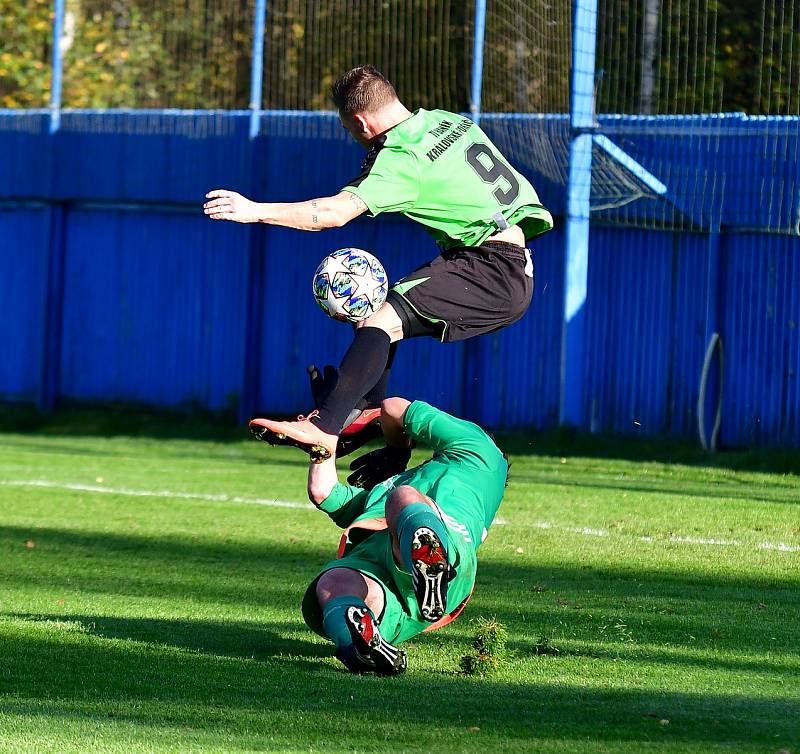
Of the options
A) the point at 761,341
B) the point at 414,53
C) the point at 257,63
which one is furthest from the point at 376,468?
the point at 257,63

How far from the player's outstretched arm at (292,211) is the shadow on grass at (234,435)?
311 inches

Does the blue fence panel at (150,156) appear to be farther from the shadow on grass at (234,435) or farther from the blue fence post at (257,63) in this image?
the shadow on grass at (234,435)

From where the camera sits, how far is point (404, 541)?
5.25 metres

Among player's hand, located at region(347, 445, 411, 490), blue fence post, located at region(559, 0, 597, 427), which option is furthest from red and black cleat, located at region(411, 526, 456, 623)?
blue fence post, located at region(559, 0, 597, 427)

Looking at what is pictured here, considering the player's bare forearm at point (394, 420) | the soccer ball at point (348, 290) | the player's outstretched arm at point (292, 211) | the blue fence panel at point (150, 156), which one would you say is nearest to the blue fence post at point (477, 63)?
the blue fence panel at point (150, 156)

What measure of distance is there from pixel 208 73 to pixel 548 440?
24.8 ft

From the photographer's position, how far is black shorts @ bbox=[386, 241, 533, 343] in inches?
273

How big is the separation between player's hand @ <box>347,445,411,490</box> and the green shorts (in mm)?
877

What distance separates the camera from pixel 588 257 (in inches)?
628

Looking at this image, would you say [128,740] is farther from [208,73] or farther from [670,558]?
[208,73]

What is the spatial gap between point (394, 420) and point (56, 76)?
14.2m

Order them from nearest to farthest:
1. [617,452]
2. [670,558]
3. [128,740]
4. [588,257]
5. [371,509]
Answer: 1. [128,740]
2. [371,509]
3. [670,558]
4. [617,452]
5. [588,257]

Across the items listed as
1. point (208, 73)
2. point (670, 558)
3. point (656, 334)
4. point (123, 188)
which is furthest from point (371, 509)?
point (208, 73)

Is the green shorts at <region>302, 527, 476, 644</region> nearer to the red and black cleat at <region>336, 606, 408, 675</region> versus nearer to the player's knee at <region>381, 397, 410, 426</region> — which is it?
the red and black cleat at <region>336, 606, 408, 675</region>
